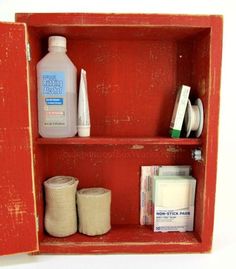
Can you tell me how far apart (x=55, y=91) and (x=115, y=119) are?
189 millimetres

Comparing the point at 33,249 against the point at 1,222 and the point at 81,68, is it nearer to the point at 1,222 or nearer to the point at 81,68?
the point at 1,222

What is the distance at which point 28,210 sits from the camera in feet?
2.11

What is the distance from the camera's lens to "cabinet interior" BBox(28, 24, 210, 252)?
75cm

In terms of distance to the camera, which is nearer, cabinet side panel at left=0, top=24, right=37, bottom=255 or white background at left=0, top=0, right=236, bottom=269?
cabinet side panel at left=0, top=24, right=37, bottom=255

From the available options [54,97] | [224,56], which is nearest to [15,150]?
[54,97]

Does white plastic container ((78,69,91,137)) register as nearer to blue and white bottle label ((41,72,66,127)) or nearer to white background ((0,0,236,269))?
blue and white bottle label ((41,72,66,127))

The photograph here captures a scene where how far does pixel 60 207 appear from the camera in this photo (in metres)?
0.72

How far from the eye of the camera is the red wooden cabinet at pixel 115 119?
0.62 m

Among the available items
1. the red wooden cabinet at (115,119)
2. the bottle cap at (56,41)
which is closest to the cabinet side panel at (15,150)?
the red wooden cabinet at (115,119)

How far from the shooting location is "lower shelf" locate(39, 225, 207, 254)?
27.5 inches

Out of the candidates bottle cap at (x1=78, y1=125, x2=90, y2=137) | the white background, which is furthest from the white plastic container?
the white background

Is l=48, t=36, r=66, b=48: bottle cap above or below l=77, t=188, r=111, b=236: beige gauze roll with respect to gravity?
above

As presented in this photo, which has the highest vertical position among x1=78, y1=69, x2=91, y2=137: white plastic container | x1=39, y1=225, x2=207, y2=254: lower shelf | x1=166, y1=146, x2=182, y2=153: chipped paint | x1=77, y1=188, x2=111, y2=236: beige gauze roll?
x1=78, y1=69, x2=91, y2=137: white plastic container

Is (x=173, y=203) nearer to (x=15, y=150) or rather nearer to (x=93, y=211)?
(x=93, y=211)
